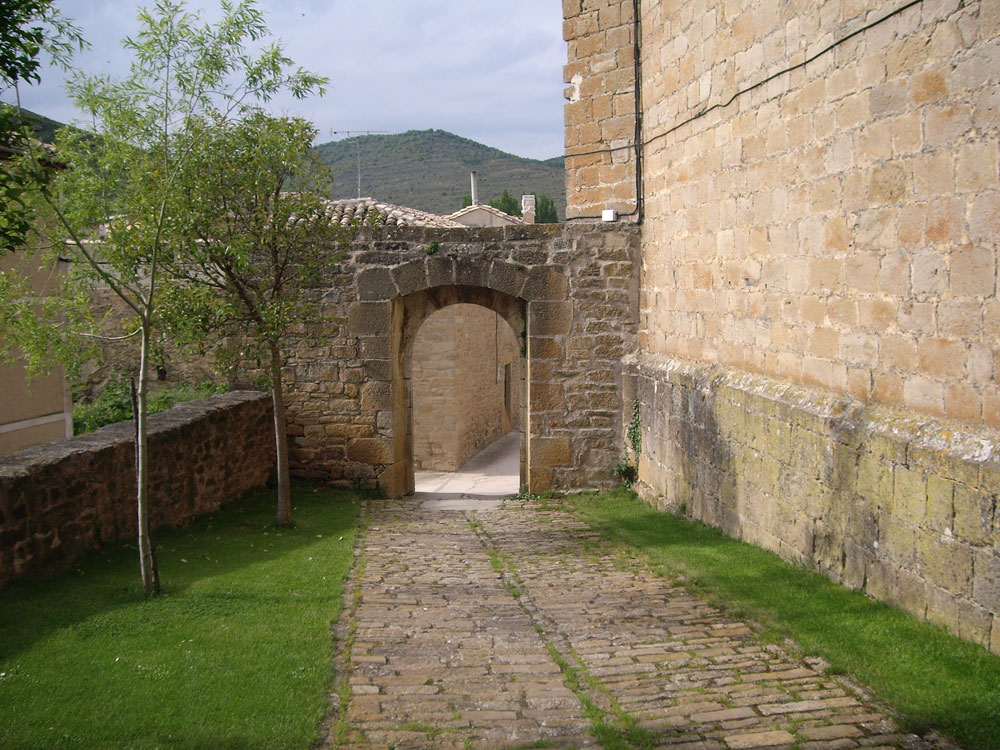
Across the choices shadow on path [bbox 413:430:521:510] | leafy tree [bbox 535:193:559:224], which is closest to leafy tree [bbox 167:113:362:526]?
shadow on path [bbox 413:430:521:510]

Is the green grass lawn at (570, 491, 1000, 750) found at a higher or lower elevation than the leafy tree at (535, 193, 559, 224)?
lower

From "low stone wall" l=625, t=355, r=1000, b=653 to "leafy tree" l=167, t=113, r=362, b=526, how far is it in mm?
4094

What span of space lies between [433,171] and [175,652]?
5697 cm

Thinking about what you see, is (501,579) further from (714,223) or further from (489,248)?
(489,248)

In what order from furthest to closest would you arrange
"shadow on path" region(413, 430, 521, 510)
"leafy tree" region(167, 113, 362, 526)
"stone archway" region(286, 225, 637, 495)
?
"shadow on path" region(413, 430, 521, 510), "stone archway" region(286, 225, 637, 495), "leafy tree" region(167, 113, 362, 526)

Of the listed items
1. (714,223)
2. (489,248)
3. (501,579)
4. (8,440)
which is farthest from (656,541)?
(8,440)

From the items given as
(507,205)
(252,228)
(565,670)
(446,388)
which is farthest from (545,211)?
(565,670)

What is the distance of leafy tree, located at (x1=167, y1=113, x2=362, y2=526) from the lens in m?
7.27

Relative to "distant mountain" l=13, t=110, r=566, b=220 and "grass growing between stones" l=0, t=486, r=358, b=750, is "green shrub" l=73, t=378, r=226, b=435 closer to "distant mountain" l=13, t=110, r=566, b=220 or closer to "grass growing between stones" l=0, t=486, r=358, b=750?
"grass growing between stones" l=0, t=486, r=358, b=750

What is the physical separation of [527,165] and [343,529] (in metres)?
55.3

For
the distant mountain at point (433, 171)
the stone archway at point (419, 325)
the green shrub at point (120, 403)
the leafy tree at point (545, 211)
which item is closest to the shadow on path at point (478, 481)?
the stone archway at point (419, 325)

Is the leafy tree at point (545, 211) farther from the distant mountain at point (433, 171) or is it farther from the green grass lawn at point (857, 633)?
the green grass lawn at point (857, 633)

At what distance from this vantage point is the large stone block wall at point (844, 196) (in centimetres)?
495

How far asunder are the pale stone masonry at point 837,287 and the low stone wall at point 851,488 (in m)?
0.02
